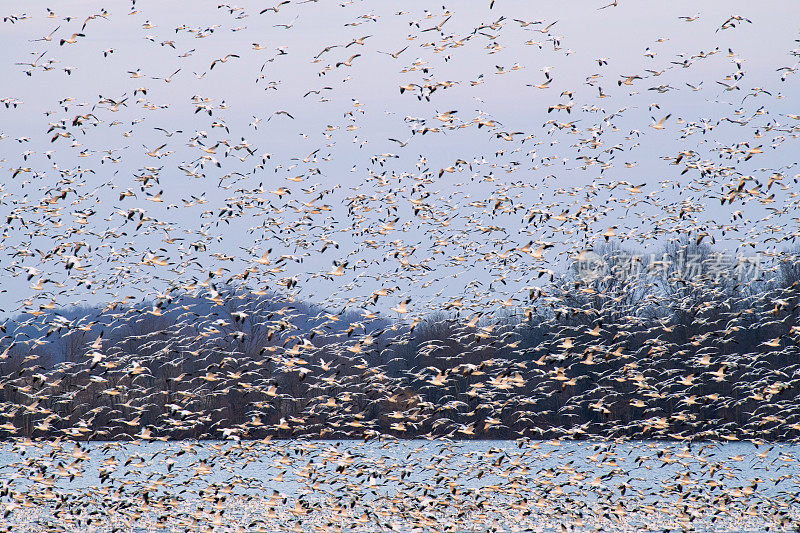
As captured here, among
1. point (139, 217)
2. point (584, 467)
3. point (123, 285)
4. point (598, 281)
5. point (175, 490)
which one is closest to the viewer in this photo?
point (139, 217)

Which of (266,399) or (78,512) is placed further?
(266,399)

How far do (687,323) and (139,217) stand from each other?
36.0 m

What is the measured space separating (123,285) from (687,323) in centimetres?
3423

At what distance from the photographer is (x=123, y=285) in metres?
41.1

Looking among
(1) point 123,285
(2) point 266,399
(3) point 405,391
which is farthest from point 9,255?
(3) point 405,391

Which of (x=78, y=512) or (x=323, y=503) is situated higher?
(x=78, y=512)

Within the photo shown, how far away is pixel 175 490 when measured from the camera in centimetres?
4656

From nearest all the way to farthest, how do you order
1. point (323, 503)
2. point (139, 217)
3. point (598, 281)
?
point (139, 217) → point (323, 503) → point (598, 281)

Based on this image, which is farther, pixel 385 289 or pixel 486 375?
pixel 486 375

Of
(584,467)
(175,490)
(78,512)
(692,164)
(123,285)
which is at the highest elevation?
(692,164)

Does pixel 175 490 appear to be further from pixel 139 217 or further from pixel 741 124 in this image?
pixel 741 124

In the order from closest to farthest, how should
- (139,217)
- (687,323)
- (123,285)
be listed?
(139,217), (123,285), (687,323)

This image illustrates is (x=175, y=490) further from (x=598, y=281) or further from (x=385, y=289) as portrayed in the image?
(x=598, y=281)


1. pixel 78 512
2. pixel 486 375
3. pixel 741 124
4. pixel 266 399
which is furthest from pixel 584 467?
pixel 78 512
